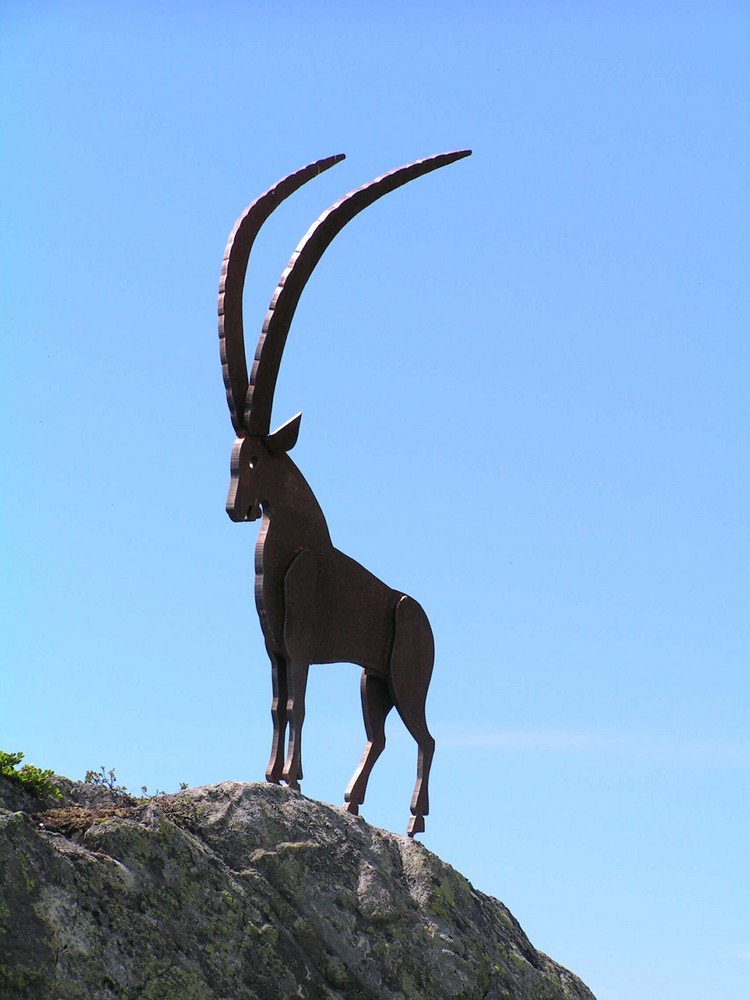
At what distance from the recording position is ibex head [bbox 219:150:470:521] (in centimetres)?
942

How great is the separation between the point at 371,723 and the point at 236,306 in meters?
3.26

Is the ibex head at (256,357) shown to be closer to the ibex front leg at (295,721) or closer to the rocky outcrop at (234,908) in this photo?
the ibex front leg at (295,721)

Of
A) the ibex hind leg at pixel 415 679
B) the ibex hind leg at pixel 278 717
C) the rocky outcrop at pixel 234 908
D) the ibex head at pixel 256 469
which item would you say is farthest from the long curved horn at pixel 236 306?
the rocky outcrop at pixel 234 908

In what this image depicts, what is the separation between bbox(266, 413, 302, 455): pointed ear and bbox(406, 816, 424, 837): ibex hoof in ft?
9.60

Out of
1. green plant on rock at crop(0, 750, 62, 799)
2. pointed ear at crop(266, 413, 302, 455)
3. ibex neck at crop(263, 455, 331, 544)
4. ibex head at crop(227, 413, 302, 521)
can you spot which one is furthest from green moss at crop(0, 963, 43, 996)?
pointed ear at crop(266, 413, 302, 455)

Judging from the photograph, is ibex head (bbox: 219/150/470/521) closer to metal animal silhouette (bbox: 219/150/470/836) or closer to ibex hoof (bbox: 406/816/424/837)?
metal animal silhouette (bbox: 219/150/470/836)

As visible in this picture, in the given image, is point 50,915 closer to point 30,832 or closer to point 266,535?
point 30,832

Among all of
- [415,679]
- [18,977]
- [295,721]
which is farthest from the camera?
[415,679]

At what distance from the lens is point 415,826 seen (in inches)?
398

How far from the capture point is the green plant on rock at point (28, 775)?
798 cm

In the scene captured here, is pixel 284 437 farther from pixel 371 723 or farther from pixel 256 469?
pixel 371 723

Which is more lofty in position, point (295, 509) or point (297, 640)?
point (295, 509)

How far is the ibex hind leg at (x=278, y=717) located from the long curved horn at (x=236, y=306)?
1677mm

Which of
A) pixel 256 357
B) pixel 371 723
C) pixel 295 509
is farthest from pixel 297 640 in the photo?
pixel 256 357
